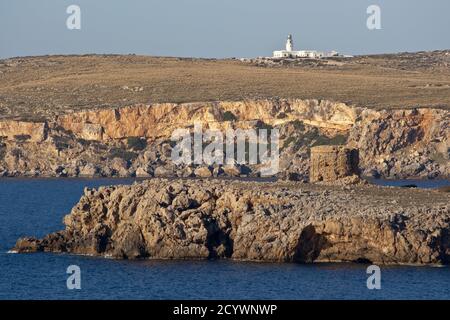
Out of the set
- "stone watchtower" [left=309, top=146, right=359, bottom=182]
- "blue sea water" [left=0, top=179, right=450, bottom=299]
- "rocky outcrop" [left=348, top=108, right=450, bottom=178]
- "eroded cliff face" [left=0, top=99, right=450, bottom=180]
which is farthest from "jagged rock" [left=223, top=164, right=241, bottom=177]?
"blue sea water" [left=0, top=179, right=450, bottom=299]

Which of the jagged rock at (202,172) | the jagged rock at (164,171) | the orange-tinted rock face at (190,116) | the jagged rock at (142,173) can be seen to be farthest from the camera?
the orange-tinted rock face at (190,116)

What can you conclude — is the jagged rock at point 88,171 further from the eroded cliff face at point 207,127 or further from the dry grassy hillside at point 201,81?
the dry grassy hillside at point 201,81

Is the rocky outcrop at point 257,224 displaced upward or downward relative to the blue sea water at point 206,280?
upward

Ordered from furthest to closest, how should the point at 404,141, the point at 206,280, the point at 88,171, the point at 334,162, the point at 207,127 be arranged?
1. the point at 207,127
2. the point at 88,171
3. the point at 404,141
4. the point at 334,162
5. the point at 206,280

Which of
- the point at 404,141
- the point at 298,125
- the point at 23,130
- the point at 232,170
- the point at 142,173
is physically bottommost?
the point at 142,173

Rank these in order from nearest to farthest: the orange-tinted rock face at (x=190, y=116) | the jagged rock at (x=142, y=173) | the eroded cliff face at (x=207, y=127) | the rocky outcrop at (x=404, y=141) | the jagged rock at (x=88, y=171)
Result: the rocky outcrop at (x=404, y=141) → the eroded cliff face at (x=207, y=127) → the jagged rock at (x=142, y=173) → the jagged rock at (x=88, y=171) → the orange-tinted rock face at (x=190, y=116)

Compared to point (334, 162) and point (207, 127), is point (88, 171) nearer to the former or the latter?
point (207, 127)

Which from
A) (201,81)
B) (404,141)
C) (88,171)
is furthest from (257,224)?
(201,81)

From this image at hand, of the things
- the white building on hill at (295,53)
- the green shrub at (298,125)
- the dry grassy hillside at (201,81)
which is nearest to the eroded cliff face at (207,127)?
the green shrub at (298,125)
